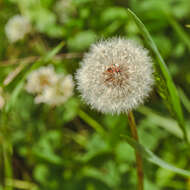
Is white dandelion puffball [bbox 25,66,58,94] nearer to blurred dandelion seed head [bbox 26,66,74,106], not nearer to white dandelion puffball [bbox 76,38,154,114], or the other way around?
blurred dandelion seed head [bbox 26,66,74,106]

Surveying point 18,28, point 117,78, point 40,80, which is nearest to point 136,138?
point 117,78

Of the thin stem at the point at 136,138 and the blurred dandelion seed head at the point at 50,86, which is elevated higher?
the blurred dandelion seed head at the point at 50,86

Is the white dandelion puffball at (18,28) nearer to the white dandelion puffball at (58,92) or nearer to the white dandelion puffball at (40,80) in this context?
the white dandelion puffball at (40,80)

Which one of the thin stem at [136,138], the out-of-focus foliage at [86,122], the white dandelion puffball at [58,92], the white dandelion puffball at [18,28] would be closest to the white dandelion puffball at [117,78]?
the thin stem at [136,138]

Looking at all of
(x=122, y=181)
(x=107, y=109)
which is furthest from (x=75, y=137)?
(x=107, y=109)

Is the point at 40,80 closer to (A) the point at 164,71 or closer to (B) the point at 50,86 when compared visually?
(B) the point at 50,86

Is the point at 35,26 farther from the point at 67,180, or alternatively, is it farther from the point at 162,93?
the point at 162,93
